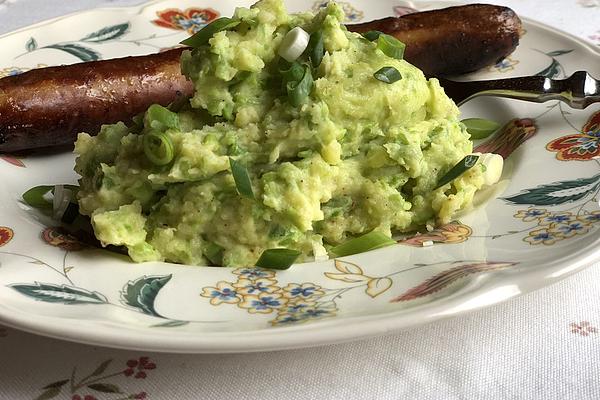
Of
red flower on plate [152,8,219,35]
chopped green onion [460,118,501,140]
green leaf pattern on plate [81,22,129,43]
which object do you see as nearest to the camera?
chopped green onion [460,118,501,140]

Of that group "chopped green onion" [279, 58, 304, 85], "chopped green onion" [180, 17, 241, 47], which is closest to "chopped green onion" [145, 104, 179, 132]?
"chopped green onion" [180, 17, 241, 47]

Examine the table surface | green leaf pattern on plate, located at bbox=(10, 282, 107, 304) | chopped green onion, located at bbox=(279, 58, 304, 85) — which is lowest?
the table surface

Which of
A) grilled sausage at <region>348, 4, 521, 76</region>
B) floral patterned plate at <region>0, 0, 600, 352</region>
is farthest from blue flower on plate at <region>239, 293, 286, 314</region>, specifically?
grilled sausage at <region>348, 4, 521, 76</region>

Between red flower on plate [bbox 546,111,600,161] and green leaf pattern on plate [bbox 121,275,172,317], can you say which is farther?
red flower on plate [bbox 546,111,600,161]

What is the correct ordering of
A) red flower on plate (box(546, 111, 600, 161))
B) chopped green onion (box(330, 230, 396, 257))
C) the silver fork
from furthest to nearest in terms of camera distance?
the silver fork → red flower on plate (box(546, 111, 600, 161)) → chopped green onion (box(330, 230, 396, 257))

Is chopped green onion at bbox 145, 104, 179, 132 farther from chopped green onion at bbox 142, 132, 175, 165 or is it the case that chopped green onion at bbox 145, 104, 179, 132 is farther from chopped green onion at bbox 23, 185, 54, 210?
chopped green onion at bbox 23, 185, 54, 210

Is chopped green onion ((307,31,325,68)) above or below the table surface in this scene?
above

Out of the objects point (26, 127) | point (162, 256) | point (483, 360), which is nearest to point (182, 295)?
point (162, 256)
